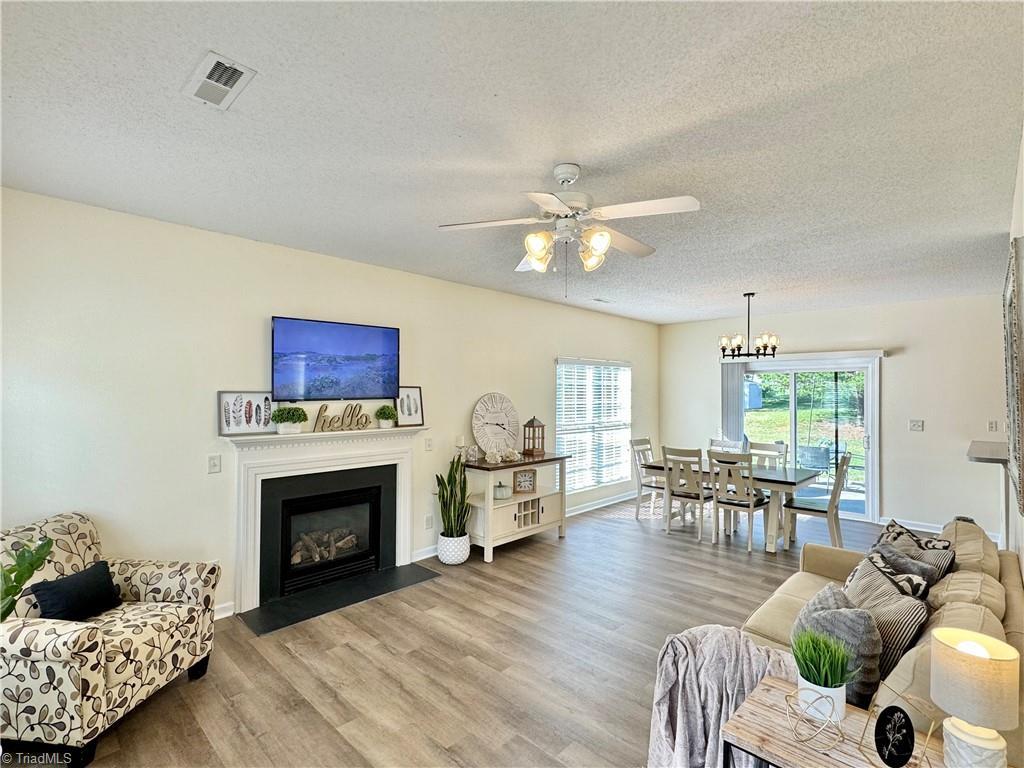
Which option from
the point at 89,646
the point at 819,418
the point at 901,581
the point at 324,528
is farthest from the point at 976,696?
the point at 819,418

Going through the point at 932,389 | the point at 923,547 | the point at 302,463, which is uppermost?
the point at 932,389

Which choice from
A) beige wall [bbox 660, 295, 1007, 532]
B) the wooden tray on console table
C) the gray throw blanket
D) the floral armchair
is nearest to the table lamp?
the gray throw blanket

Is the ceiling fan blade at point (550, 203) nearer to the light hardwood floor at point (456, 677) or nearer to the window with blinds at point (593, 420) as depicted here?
the light hardwood floor at point (456, 677)

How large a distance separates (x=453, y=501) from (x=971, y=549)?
3.55 meters

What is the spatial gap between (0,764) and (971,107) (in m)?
4.64

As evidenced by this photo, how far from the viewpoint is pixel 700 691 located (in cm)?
178

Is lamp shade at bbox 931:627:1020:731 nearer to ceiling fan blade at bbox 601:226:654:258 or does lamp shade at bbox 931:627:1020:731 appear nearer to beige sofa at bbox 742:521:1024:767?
beige sofa at bbox 742:521:1024:767

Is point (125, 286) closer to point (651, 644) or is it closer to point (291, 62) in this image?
point (291, 62)

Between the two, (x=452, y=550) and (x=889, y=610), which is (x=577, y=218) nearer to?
(x=889, y=610)

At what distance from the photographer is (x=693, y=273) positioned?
14.2 feet

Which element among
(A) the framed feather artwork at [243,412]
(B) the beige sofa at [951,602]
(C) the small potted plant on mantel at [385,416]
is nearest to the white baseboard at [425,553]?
(C) the small potted plant on mantel at [385,416]

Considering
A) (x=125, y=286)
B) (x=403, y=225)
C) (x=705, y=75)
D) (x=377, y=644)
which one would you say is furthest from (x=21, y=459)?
(x=705, y=75)

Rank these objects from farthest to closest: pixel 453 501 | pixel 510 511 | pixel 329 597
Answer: pixel 510 511
pixel 453 501
pixel 329 597

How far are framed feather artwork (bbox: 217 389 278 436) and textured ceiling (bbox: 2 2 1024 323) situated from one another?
1.14 metres
